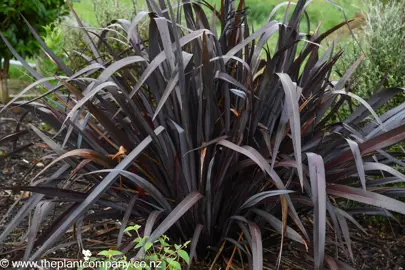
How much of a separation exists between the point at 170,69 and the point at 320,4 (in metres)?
8.77

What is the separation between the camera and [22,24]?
580 centimetres

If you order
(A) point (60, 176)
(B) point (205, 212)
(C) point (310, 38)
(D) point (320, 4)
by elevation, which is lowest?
(D) point (320, 4)

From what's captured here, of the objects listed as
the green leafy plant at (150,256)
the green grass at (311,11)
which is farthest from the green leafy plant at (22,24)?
the green leafy plant at (150,256)

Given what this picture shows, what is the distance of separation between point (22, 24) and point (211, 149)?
12.7ft

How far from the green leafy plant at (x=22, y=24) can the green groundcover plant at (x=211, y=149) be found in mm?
3104

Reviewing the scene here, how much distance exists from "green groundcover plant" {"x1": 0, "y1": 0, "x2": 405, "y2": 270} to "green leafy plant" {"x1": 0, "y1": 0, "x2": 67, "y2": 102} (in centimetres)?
310

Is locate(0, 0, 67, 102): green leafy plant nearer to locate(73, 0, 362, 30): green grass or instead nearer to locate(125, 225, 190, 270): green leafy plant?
locate(73, 0, 362, 30): green grass

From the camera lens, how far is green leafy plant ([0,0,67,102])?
5.54m

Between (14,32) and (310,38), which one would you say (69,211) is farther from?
(14,32)

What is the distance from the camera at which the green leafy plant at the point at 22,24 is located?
5.54 m

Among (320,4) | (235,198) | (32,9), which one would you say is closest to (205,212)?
(235,198)

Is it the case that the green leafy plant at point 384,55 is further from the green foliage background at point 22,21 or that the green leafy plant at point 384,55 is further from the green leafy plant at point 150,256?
the green foliage background at point 22,21

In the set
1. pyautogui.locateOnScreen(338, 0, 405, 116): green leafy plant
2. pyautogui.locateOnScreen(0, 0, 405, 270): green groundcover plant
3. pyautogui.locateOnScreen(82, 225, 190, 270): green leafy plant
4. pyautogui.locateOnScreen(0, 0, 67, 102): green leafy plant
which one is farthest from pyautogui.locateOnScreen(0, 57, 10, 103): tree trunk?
pyautogui.locateOnScreen(82, 225, 190, 270): green leafy plant

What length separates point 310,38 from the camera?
9.27 feet
